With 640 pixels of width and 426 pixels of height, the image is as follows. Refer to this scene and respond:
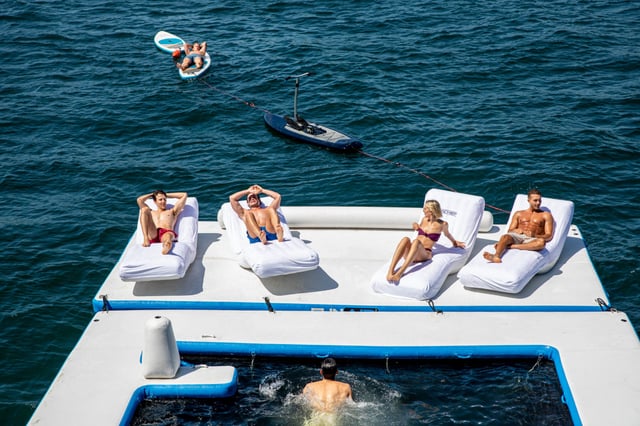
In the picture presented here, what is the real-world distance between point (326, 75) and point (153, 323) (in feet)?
52.2

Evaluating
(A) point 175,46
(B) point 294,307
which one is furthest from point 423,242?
(A) point 175,46

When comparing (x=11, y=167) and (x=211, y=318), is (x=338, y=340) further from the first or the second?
(x=11, y=167)

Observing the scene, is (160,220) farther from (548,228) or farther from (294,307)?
(548,228)

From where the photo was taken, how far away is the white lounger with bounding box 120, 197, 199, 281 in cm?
1148

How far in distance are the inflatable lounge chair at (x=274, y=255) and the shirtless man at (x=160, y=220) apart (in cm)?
103

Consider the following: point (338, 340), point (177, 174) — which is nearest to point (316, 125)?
point (177, 174)

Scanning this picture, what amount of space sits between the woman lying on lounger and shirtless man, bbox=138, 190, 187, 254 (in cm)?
359

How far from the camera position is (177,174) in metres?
18.6

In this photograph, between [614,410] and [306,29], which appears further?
[306,29]

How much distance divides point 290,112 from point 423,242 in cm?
1078

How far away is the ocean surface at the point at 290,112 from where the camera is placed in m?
15.2

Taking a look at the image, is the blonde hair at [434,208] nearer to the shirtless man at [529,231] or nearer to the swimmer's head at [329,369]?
the shirtless man at [529,231]

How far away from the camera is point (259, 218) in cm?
1257

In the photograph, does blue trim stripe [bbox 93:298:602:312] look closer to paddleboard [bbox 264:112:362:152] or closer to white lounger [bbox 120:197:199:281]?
white lounger [bbox 120:197:199:281]
